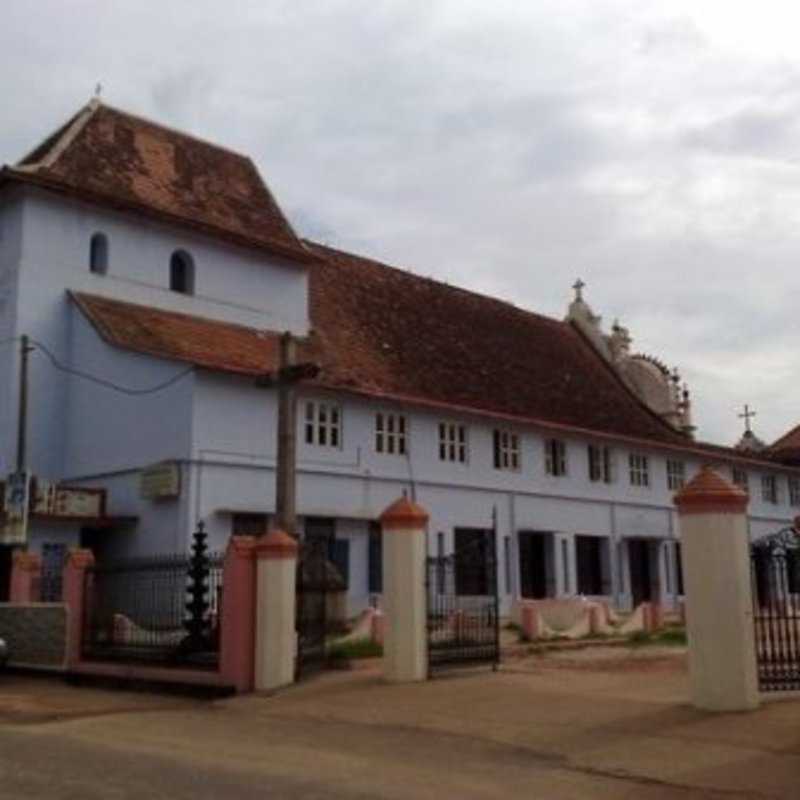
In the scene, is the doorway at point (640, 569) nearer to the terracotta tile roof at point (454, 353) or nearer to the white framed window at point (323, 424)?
the terracotta tile roof at point (454, 353)

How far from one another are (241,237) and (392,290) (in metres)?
7.25

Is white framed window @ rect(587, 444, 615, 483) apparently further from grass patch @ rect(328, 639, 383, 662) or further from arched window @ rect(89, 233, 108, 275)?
grass patch @ rect(328, 639, 383, 662)

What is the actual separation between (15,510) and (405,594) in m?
9.96

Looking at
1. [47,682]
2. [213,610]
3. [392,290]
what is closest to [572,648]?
[213,610]

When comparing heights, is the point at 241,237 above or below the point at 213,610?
above

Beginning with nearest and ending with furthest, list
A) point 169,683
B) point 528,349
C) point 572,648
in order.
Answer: point 169,683
point 572,648
point 528,349

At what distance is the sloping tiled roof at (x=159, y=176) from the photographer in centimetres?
2709

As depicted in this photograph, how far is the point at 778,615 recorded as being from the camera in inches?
547

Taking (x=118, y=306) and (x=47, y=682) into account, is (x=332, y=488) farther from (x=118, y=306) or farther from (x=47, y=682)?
(x=47, y=682)

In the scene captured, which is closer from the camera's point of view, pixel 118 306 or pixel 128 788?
pixel 128 788

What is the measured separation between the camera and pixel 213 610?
1698cm

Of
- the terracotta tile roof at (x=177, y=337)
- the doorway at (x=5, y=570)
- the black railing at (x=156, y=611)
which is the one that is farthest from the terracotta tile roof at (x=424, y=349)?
the black railing at (x=156, y=611)

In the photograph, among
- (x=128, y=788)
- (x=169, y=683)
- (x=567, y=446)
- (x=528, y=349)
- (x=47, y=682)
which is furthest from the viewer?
(x=528, y=349)

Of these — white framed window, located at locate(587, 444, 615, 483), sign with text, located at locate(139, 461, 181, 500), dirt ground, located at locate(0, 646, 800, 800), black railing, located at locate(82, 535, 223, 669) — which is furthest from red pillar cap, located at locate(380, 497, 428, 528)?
white framed window, located at locate(587, 444, 615, 483)
